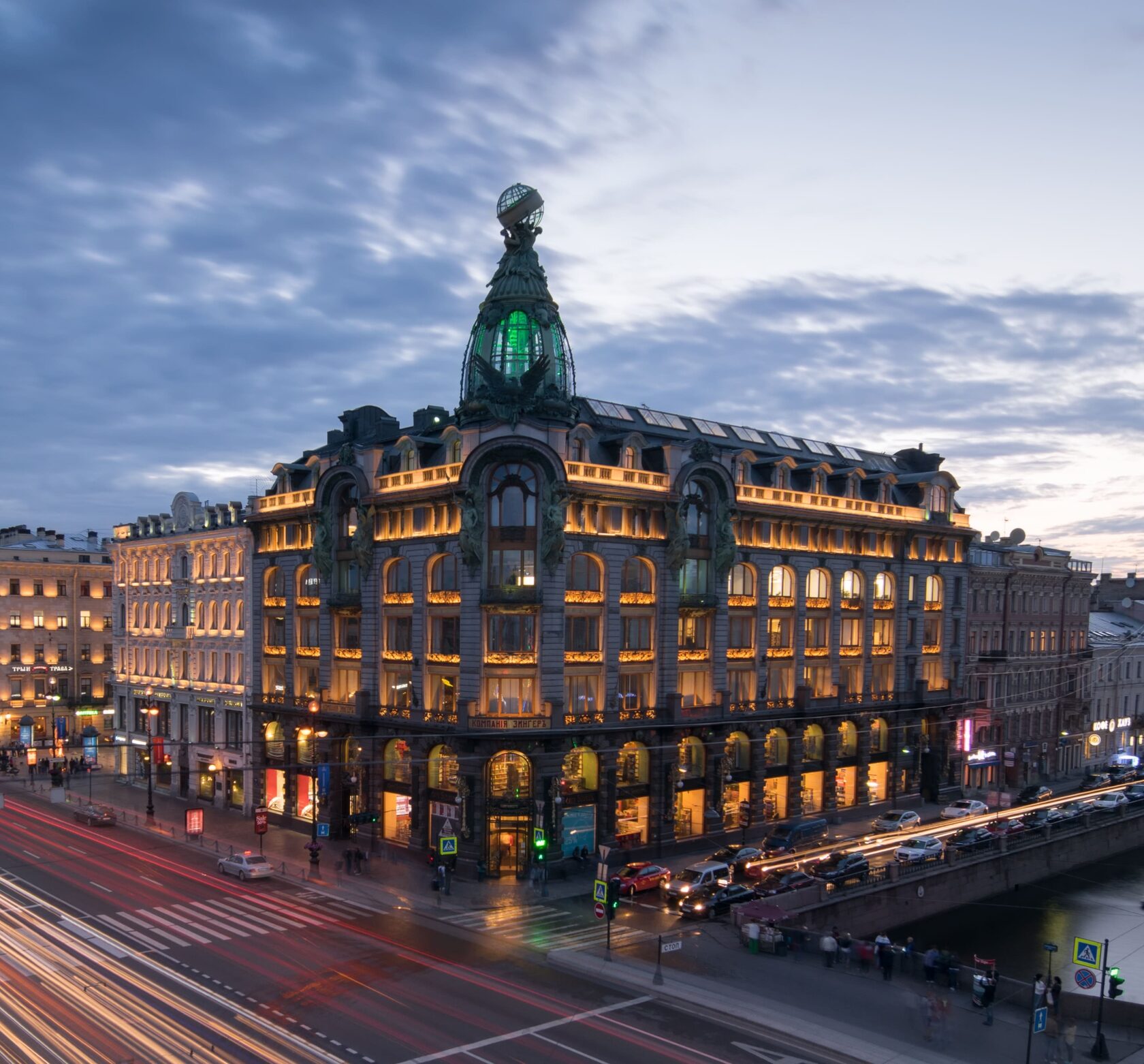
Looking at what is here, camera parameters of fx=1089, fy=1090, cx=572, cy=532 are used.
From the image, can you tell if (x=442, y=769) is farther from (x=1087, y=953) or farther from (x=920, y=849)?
(x=1087, y=953)

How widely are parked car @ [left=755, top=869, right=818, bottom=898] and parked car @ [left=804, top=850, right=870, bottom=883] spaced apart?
0.82m

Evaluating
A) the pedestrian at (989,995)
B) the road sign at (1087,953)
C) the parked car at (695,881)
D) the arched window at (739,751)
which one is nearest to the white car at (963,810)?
the arched window at (739,751)

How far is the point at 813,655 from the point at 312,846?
35.4 metres

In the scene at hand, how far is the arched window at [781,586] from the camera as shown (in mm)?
71750

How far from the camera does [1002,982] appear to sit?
3909cm

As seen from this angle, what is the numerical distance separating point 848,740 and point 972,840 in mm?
15258

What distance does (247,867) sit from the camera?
55312 millimetres

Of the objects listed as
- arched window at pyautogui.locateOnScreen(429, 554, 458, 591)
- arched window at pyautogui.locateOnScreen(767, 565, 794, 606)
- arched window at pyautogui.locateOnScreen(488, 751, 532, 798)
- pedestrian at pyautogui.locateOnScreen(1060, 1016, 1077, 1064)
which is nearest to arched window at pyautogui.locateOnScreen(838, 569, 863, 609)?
arched window at pyautogui.locateOnScreen(767, 565, 794, 606)

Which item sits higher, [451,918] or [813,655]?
[813,655]

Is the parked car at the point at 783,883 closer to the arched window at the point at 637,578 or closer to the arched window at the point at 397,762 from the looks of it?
the arched window at the point at 637,578

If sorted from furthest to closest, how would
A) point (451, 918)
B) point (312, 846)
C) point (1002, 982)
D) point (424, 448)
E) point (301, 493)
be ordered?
point (301, 493) → point (424, 448) → point (312, 846) → point (451, 918) → point (1002, 982)

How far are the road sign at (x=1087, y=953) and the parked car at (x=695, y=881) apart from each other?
1903 centimetres

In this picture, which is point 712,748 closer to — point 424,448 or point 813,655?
point 813,655

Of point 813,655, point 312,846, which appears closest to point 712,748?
point 813,655
